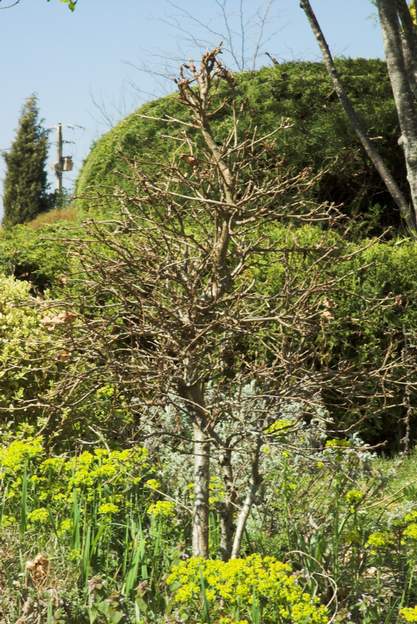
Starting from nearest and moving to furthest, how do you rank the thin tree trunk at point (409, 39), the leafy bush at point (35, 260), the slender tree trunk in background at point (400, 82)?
the leafy bush at point (35, 260), the slender tree trunk in background at point (400, 82), the thin tree trunk at point (409, 39)

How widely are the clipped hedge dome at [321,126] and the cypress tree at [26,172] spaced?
20.3 metres

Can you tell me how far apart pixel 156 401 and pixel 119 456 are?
1.71 feet

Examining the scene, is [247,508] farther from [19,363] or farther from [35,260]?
[35,260]

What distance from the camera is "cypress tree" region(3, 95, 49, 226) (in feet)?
105

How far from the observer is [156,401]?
3.81 metres

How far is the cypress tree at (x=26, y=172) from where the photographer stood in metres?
32.1

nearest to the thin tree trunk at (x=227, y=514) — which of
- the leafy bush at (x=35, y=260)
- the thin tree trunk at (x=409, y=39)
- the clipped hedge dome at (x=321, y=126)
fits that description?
the leafy bush at (x=35, y=260)

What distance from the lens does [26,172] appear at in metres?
33.1

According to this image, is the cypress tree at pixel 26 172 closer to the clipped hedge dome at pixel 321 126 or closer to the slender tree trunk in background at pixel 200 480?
the clipped hedge dome at pixel 321 126

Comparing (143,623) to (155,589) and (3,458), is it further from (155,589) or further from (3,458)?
(3,458)

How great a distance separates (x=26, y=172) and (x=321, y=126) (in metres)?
23.4

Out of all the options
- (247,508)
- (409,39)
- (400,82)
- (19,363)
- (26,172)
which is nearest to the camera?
(247,508)

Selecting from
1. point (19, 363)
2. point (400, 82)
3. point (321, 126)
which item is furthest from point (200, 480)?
point (321, 126)

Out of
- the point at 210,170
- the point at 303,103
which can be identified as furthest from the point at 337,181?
the point at 210,170
